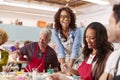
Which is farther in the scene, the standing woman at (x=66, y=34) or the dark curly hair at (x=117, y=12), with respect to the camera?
the standing woman at (x=66, y=34)

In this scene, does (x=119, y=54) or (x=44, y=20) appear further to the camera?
(x=44, y=20)

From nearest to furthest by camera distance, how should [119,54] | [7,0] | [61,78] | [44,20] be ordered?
[119,54] < [61,78] < [7,0] < [44,20]

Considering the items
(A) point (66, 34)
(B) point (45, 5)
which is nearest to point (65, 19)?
(A) point (66, 34)

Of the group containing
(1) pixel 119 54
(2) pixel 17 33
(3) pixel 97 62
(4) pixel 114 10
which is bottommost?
(2) pixel 17 33

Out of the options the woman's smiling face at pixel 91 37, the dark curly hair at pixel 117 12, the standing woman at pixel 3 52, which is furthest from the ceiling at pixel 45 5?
the dark curly hair at pixel 117 12

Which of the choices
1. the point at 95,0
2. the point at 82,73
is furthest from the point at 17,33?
the point at 82,73

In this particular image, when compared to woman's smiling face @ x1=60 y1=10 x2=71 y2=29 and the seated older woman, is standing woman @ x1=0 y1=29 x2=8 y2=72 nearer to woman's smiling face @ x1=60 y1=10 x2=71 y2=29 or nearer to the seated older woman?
woman's smiling face @ x1=60 y1=10 x2=71 y2=29

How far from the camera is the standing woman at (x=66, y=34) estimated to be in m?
2.63

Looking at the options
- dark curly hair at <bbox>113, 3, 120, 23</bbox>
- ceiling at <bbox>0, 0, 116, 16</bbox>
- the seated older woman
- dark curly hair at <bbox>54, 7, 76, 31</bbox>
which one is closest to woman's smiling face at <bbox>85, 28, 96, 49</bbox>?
the seated older woman

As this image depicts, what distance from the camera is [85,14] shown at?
27.7 ft

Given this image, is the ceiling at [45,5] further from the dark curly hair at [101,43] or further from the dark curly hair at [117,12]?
the dark curly hair at [117,12]

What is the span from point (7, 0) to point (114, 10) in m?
5.63

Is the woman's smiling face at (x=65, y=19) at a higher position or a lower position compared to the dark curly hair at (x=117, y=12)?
lower

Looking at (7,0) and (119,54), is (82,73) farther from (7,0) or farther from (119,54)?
(7,0)
